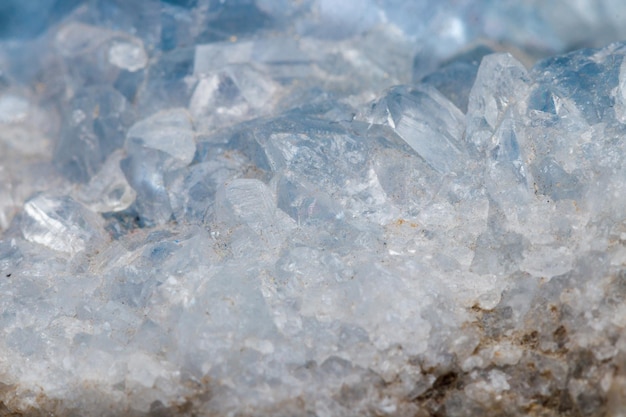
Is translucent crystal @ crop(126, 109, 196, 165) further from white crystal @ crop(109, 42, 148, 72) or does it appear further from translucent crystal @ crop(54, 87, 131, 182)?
white crystal @ crop(109, 42, 148, 72)

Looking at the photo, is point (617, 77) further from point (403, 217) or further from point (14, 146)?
point (14, 146)

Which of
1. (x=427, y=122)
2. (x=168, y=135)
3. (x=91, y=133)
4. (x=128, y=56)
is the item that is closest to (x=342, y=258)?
(x=427, y=122)

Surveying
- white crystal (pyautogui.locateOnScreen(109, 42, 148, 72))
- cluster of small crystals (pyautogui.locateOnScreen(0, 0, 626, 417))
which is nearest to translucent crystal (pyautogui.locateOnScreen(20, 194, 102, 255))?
cluster of small crystals (pyautogui.locateOnScreen(0, 0, 626, 417))

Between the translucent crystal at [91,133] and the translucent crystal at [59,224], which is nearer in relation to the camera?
the translucent crystal at [59,224]

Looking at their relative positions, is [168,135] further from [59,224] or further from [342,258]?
[342,258]

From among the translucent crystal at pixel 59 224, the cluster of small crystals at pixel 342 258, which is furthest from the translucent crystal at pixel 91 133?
the translucent crystal at pixel 59 224

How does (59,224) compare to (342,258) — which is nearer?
(342,258)

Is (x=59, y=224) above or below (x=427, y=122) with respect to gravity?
below

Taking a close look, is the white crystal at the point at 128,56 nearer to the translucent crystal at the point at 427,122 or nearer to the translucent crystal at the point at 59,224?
the translucent crystal at the point at 59,224

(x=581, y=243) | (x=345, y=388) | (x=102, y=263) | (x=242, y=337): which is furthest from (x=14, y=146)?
(x=581, y=243)
